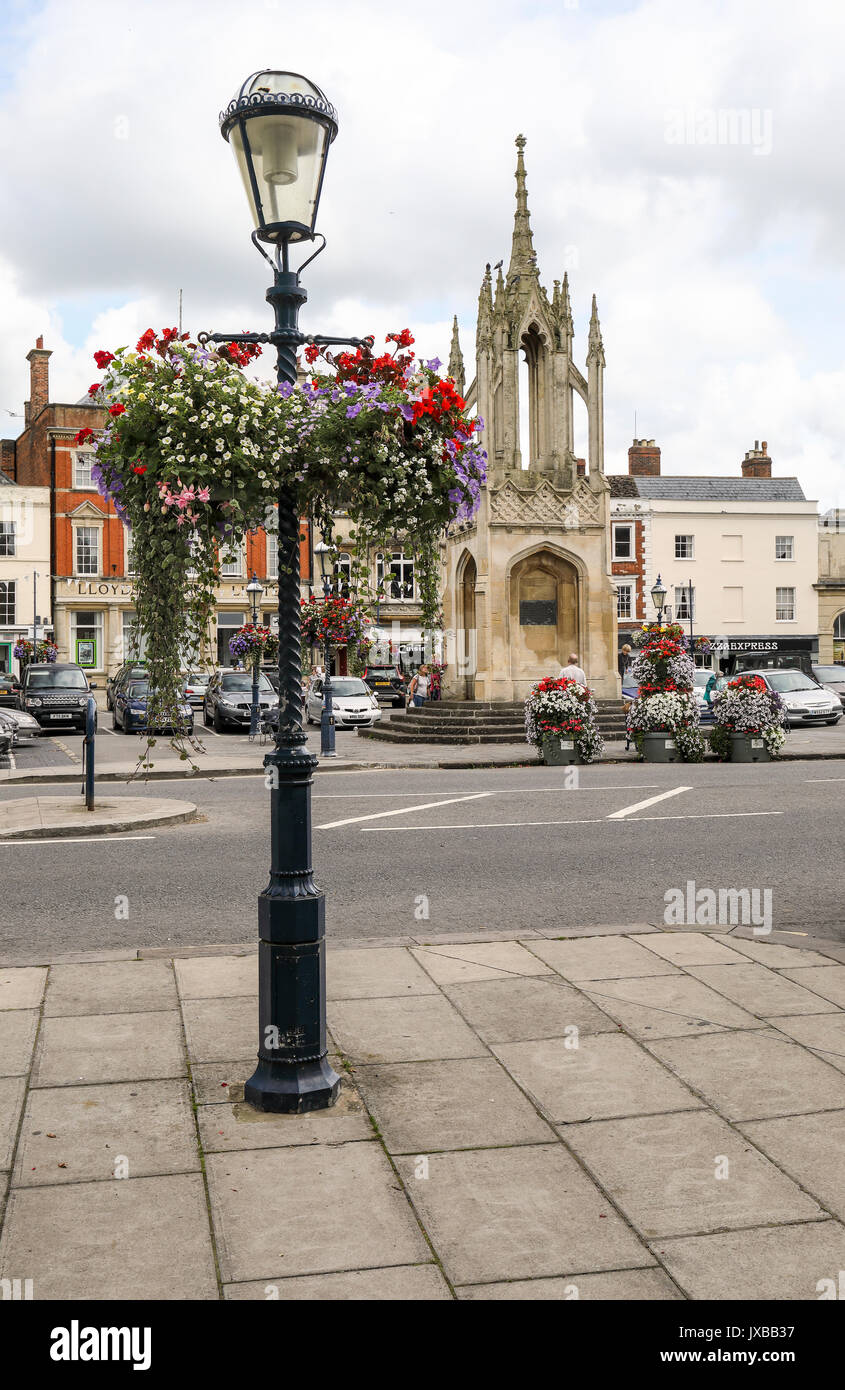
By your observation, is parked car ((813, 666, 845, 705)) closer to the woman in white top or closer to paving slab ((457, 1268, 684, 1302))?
the woman in white top

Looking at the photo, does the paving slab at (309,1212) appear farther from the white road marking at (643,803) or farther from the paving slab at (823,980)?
the white road marking at (643,803)

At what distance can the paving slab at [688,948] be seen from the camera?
21.2ft

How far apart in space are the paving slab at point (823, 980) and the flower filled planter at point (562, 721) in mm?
13573

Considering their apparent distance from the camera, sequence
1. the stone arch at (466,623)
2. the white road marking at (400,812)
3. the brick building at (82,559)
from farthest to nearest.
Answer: the brick building at (82,559) → the stone arch at (466,623) → the white road marking at (400,812)

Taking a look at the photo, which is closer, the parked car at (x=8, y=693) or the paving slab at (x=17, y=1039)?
the paving slab at (x=17, y=1039)

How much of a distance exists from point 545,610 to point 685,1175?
22541mm

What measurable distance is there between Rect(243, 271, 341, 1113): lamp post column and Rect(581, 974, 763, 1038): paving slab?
1.60 m

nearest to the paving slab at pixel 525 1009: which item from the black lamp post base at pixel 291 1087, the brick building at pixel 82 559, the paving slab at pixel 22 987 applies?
the black lamp post base at pixel 291 1087

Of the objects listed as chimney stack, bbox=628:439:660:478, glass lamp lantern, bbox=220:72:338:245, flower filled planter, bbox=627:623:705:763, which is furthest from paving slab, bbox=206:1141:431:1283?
chimney stack, bbox=628:439:660:478

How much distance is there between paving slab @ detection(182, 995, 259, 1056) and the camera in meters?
5.07

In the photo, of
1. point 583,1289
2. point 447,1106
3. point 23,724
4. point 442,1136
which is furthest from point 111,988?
point 23,724

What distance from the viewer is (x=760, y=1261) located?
131 inches

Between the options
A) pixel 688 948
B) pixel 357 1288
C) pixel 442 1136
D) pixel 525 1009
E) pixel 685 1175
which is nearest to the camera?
pixel 357 1288

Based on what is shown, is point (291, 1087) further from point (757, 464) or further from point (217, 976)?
point (757, 464)
